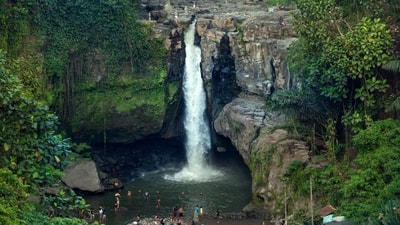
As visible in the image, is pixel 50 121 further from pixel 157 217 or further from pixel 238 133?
pixel 238 133

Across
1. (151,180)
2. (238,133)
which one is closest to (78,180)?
(151,180)

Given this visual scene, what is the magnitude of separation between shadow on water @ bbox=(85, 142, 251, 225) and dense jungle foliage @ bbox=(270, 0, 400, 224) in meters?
5.59

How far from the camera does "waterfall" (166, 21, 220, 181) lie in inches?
1382

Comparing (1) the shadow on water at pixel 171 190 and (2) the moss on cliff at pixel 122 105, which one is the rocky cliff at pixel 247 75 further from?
(1) the shadow on water at pixel 171 190

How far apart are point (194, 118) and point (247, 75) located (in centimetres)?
478

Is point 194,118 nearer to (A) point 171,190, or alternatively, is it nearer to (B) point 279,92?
(A) point 171,190

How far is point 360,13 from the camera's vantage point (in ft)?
82.8

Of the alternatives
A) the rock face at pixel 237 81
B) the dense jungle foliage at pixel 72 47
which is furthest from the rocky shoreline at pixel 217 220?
the dense jungle foliage at pixel 72 47

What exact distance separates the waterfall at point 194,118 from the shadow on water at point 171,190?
641 millimetres

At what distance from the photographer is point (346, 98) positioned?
25.2 metres

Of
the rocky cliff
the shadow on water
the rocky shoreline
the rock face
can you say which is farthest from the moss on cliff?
the rocky shoreline

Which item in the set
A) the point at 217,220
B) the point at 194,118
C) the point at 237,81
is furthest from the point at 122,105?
the point at 217,220

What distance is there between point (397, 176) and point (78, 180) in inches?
647

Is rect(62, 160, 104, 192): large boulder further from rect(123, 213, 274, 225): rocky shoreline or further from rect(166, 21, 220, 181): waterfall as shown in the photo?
rect(166, 21, 220, 181): waterfall
